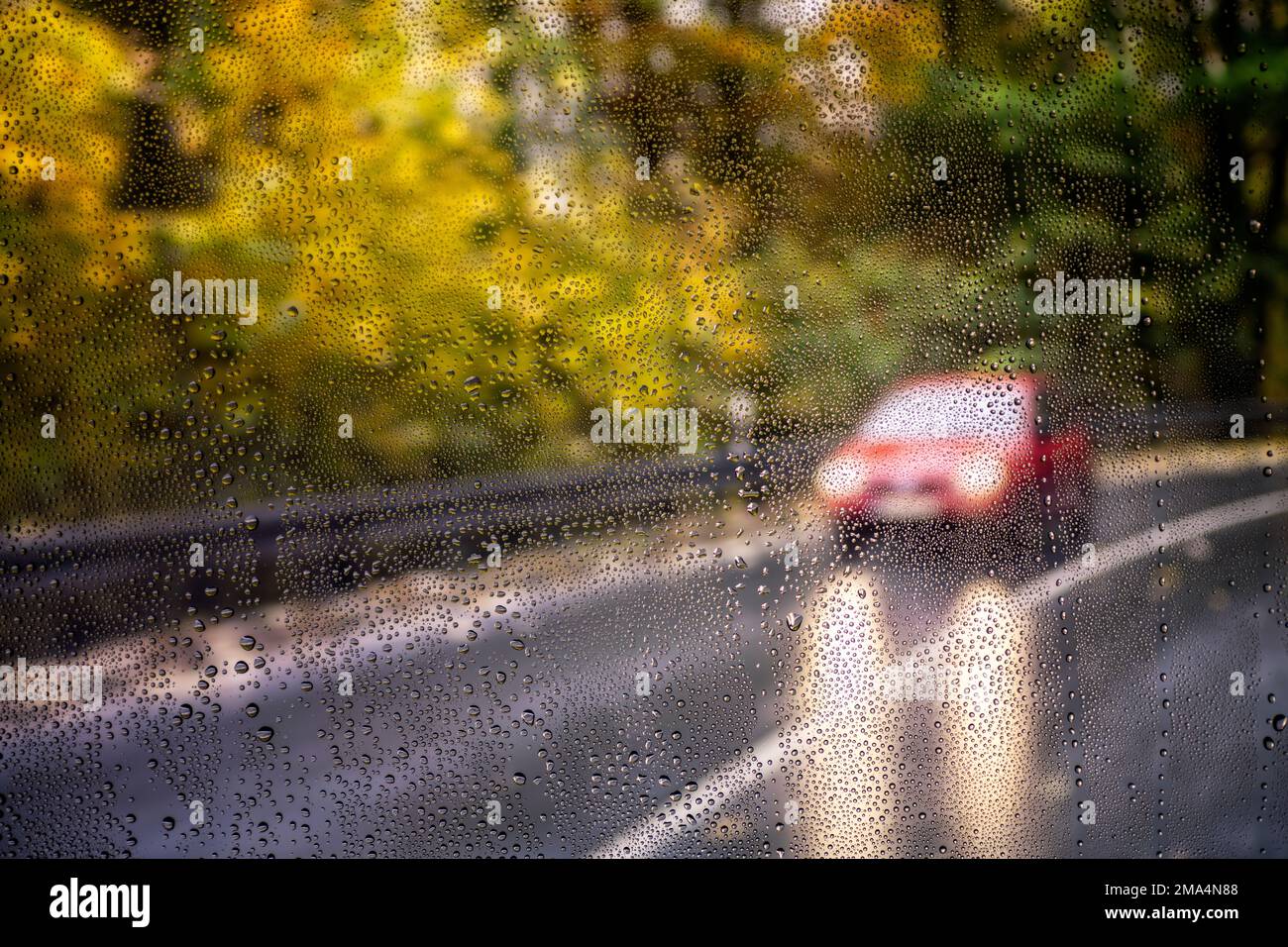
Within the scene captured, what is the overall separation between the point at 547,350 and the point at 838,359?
1.96 feet

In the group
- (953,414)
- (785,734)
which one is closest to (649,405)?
(953,414)

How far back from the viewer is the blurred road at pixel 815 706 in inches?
57.4

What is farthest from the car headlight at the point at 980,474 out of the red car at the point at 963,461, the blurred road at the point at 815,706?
the blurred road at the point at 815,706

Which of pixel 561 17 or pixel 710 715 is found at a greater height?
pixel 561 17

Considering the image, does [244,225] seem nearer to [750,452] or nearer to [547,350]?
[547,350]

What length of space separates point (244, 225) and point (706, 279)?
0.94 meters

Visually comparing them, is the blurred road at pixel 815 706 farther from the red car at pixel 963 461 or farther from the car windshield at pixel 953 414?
the car windshield at pixel 953 414

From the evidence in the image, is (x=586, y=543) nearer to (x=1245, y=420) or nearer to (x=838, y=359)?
(x=838, y=359)

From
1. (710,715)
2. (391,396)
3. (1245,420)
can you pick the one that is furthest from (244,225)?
(1245,420)

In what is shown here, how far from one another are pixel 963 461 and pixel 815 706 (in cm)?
59

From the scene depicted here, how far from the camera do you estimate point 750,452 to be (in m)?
1.46
